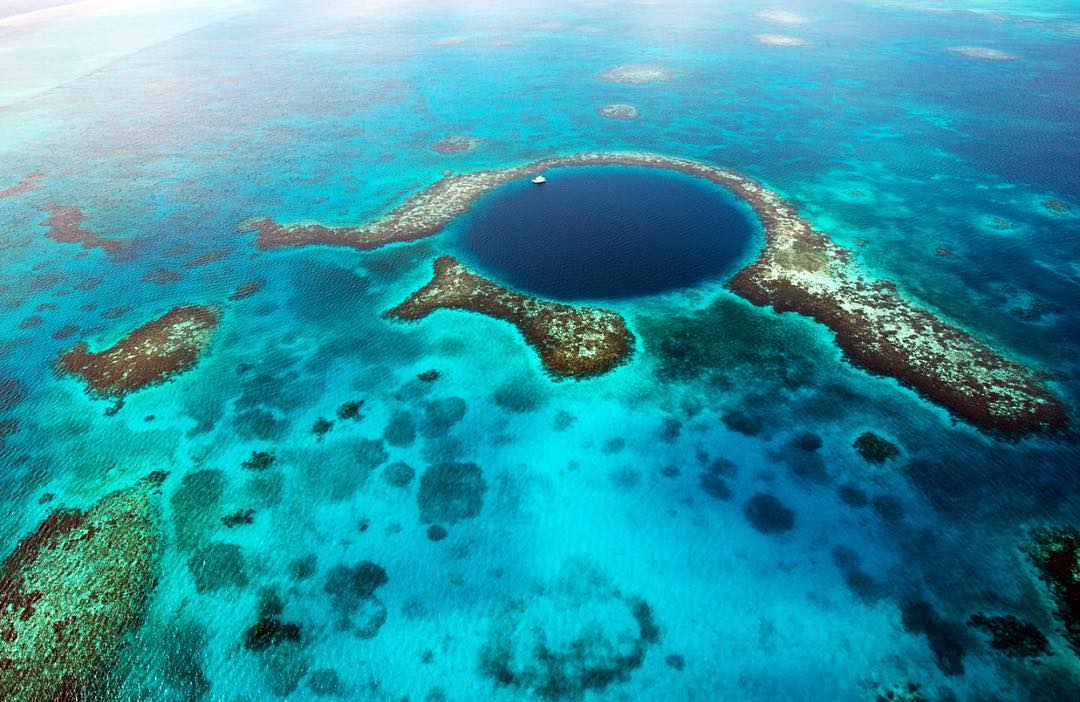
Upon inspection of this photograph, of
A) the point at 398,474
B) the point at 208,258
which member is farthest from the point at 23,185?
the point at 398,474

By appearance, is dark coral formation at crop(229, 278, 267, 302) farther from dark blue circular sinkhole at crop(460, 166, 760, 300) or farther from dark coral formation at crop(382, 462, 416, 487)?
dark coral formation at crop(382, 462, 416, 487)

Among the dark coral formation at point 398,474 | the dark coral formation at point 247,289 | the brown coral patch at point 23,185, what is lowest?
the dark coral formation at point 398,474

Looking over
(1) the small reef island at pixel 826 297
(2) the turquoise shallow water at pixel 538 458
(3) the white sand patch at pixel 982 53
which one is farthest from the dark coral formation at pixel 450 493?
(3) the white sand patch at pixel 982 53

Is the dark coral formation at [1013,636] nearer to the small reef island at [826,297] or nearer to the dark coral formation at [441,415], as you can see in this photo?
the small reef island at [826,297]

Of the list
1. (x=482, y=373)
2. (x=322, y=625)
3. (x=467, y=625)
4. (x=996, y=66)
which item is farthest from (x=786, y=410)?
(x=996, y=66)

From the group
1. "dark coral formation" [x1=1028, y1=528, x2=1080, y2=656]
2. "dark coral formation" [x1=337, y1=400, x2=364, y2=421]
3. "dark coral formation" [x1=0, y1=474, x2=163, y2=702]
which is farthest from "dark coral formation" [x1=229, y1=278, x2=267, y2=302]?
"dark coral formation" [x1=1028, y1=528, x2=1080, y2=656]

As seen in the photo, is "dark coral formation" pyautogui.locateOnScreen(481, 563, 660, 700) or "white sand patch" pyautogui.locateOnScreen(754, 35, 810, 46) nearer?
"dark coral formation" pyautogui.locateOnScreen(481, 563, 660, 700)
